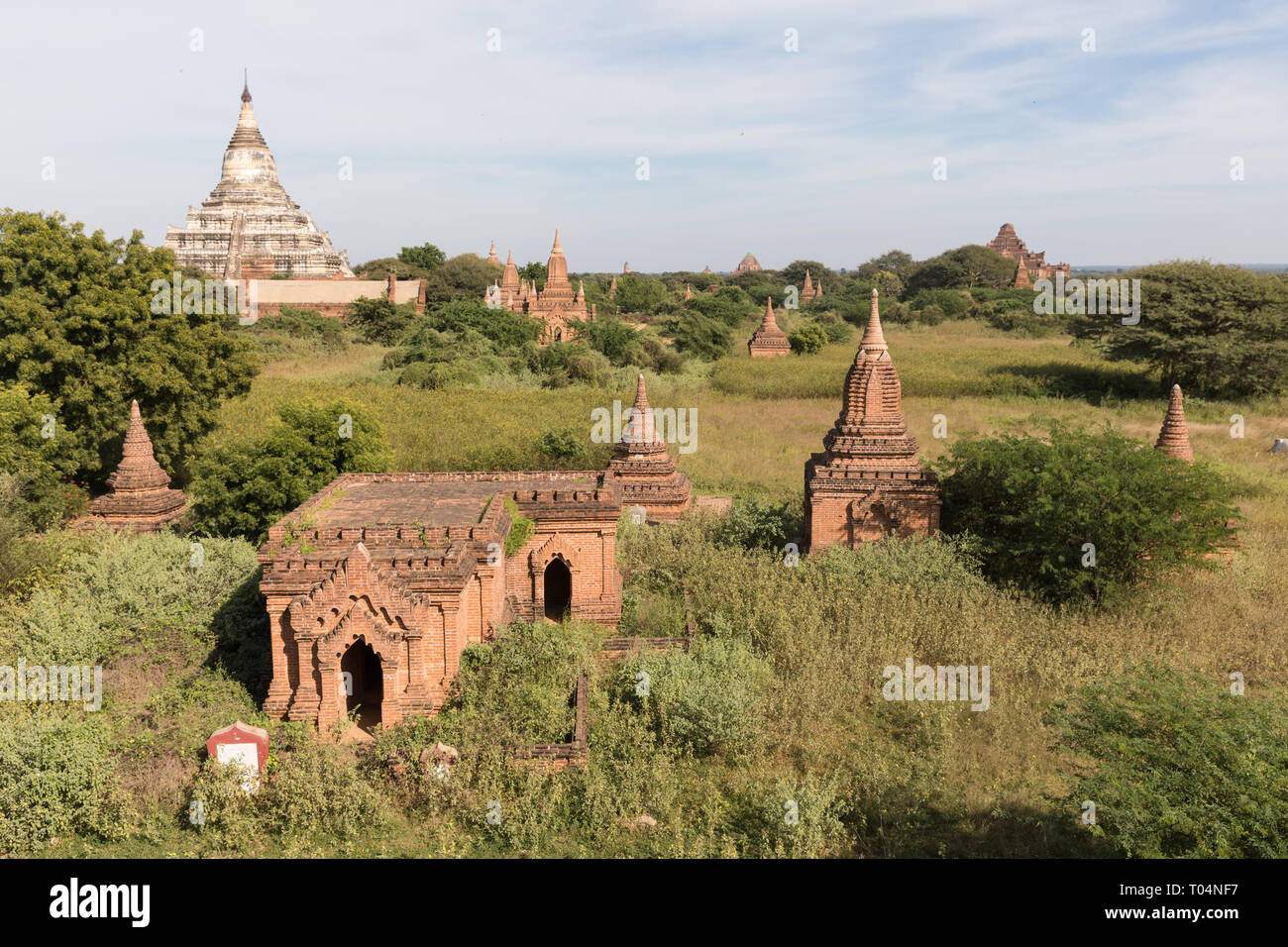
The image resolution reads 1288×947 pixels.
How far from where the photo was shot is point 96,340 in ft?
74.3

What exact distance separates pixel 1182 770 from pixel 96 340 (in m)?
23.4

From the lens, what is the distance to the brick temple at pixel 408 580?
11.6 m

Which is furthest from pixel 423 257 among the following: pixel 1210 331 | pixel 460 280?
pixel 1210 331

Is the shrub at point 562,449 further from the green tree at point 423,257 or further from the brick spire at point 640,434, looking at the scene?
the green tree at point 423,257

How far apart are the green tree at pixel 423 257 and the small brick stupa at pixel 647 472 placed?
70.1m

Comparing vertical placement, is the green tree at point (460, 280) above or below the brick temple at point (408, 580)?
above

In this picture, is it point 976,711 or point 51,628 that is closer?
point 976,711

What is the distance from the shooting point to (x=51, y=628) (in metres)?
13.7

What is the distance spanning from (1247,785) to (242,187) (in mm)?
78057

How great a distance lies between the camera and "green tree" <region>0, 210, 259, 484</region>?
2191 cm

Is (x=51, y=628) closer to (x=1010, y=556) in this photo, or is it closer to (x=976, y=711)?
(x=976, y=711)

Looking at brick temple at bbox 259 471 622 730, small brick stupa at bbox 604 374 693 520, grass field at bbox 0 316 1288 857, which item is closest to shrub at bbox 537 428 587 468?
small brick stupa at bbox 604 374 693 520

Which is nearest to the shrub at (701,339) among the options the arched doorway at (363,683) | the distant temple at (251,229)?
the distant temple at (251,229)

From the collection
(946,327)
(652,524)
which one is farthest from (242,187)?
(652,524)
